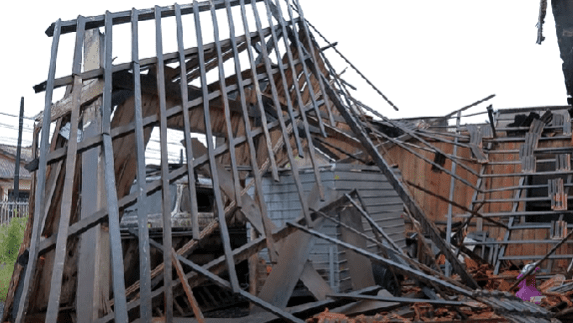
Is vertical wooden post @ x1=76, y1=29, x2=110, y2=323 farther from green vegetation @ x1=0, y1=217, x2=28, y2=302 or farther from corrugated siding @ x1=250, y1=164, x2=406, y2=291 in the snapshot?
green vegetation @ x1=0, y1=217, x2=28, y2=302

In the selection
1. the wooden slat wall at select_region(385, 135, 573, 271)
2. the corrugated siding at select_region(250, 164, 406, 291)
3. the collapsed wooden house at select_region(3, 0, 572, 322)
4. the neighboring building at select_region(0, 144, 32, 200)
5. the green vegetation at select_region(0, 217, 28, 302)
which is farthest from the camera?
the neighboring building at select_region(0, 144, 32, 200)

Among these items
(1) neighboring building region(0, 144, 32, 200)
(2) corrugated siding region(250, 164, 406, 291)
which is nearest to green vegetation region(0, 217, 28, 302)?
(2) corrugated siding region(250, 164, 406, 291)

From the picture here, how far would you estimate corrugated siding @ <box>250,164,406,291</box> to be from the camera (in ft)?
32.2

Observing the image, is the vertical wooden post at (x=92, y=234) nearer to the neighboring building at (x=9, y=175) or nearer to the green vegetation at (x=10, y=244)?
the green vegetation at (x=10, y=244)

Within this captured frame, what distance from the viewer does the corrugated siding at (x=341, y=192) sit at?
32.2 feet

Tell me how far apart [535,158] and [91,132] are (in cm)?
883

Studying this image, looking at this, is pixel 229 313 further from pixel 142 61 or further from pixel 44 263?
pixel 142 61

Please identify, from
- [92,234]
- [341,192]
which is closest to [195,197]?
[92,234]

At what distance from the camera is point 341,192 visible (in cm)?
976

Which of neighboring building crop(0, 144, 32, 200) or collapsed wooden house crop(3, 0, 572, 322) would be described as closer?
collapsed wooden house crop(3, 0, 572, 322)

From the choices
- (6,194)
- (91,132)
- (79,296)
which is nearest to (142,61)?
(91,132)

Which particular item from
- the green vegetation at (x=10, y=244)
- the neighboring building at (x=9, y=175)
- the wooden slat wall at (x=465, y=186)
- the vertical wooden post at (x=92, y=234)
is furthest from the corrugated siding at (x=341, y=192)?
the neighboring building at (x=9, y=175)

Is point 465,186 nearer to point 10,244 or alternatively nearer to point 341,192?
point 341,192

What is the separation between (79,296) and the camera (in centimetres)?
591
